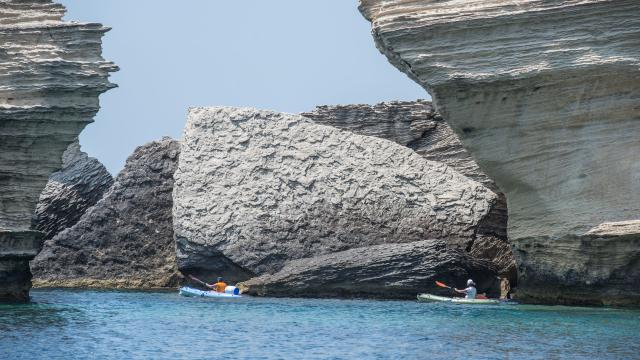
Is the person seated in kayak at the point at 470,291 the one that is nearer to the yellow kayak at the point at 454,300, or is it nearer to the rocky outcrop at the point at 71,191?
the yellow kayak at the point at 454,300

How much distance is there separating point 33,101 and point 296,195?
980cm

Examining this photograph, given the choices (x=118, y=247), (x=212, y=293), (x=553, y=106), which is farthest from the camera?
(x=118, y=247)

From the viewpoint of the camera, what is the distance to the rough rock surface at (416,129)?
42094mm

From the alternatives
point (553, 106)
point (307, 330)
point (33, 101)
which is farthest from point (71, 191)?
point (307, 330)

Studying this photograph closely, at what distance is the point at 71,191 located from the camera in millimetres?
47312

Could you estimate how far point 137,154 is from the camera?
1806 inches

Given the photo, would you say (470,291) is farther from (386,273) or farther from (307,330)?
(307,330)

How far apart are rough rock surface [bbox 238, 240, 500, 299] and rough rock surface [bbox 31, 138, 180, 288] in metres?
6.40

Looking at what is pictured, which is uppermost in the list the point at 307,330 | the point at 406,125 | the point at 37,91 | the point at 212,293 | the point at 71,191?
the point at 406,125

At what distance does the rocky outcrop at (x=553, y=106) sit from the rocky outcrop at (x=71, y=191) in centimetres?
1631

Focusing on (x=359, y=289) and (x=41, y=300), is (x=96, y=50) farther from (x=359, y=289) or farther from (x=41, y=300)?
(x=359, y=289)

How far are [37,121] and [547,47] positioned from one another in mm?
12150

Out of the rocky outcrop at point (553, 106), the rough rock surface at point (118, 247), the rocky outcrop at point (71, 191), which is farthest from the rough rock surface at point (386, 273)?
the rocky outcrop at point (71, 191)

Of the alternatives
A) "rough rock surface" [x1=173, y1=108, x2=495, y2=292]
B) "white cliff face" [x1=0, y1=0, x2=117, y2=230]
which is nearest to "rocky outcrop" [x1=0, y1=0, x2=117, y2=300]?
"white cliff face" [x1=0, y1=0, x2=117, y2=230]
